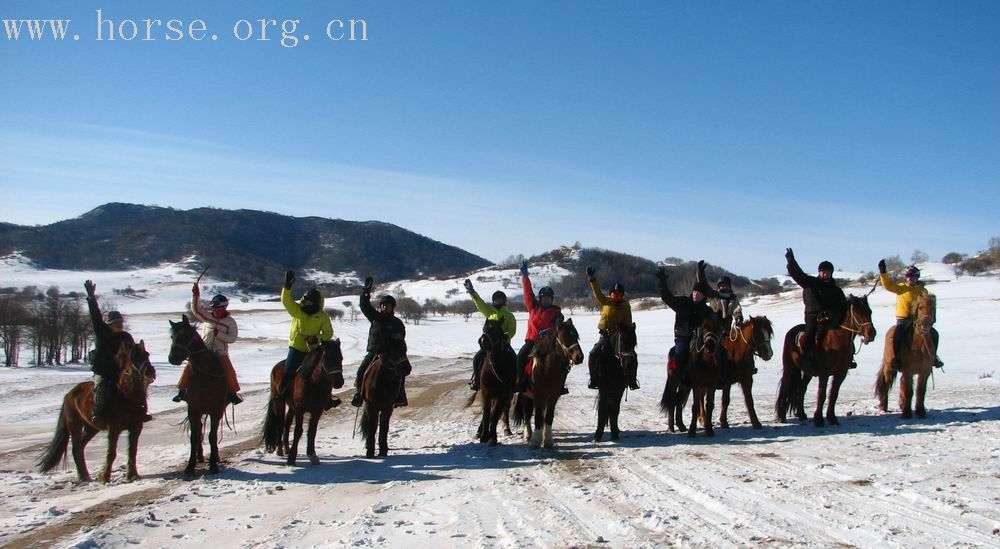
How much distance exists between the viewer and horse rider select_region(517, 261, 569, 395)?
1137 cm

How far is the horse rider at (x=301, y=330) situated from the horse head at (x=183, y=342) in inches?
52.1

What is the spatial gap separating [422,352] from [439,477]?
39.7m

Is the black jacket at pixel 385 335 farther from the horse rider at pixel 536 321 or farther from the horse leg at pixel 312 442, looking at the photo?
the horse rider at pixel 536 321

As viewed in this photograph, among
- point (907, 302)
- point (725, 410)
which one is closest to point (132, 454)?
point (725, 410)

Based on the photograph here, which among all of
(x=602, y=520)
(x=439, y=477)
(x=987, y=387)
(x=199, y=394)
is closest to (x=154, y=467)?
(x=199, y=394)

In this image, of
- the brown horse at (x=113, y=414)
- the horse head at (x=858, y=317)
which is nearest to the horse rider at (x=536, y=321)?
the horse head at (x=858, y=317)

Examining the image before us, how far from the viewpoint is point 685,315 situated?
37.4 ft

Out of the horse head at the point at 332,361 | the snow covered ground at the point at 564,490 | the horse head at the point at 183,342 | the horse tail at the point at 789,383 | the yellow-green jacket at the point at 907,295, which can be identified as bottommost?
the snow covered ground at the point at 564,490

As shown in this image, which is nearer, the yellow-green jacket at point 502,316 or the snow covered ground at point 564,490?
the snow covered ground at point 564,490

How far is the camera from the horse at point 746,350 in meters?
11.7

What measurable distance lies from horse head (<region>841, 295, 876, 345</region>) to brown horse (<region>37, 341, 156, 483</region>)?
11025 mm

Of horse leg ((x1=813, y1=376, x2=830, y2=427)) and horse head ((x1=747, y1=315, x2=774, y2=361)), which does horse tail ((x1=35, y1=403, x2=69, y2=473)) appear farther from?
horse leg ((x1=813, y1=376, x2=830, y2=427))

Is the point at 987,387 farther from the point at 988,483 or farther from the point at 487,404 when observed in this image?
the point at 487,404

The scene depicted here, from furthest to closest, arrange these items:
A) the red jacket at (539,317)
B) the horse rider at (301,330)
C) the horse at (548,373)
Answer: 1. the red jacket at (539,317)
2. the horse at (548,373)
3. the horse rider at (301,330)
